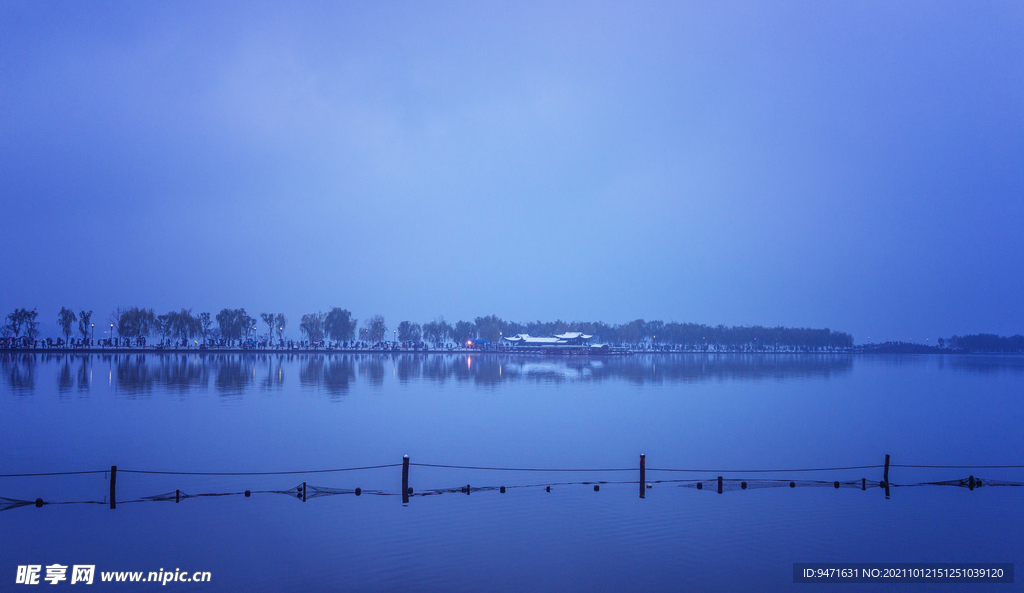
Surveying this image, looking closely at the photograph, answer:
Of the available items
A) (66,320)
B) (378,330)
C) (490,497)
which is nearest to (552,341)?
(378,330)

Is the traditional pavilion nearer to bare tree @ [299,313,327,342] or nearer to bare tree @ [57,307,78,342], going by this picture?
bare tree @ [299,313,327,342]

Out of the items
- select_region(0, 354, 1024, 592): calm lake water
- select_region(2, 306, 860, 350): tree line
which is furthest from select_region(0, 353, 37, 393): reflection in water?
select_region(2, 306, 860, 350): tree line

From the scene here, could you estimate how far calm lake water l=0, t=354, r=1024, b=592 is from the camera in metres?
9.39

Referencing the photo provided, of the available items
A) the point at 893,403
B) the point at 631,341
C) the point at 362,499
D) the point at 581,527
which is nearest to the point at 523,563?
the point at 581,527

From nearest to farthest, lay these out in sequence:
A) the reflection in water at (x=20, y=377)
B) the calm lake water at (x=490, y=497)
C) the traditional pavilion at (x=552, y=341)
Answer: the calm lake water at (x=490, y=497)
the reflection in water at (x=20, y=377)
the traditional pavilion at (x=552, y=341)

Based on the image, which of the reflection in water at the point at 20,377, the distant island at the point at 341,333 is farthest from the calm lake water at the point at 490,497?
the distant island at the point at 341,333

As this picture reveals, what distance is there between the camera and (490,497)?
13219 millimetres

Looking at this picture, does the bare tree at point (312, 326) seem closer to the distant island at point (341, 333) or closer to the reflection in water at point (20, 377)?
the distant island at point (341, 333)

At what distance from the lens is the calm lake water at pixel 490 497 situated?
370 inches

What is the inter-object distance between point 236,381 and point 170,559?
112 ft

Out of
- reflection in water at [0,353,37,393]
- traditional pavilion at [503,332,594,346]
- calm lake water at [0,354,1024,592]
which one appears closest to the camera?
calm lake water at [0,354,1024,592]

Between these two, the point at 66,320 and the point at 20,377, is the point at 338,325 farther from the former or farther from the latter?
the point at 20,377

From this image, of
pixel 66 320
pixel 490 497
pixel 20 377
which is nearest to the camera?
pixel 490 497

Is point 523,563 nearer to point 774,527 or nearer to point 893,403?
point 774,527
